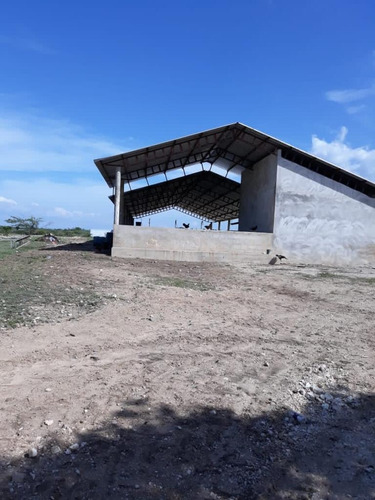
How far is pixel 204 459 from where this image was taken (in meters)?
3.02

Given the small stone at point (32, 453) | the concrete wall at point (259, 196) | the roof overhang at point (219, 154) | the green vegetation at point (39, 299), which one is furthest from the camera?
the concrete wall at point (259, 196)

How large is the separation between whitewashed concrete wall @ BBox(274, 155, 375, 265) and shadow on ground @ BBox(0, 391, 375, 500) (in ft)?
48.5

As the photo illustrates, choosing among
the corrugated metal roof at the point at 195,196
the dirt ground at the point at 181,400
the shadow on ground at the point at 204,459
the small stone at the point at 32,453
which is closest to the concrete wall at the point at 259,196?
the corrugated metal roof at the point at 195,196

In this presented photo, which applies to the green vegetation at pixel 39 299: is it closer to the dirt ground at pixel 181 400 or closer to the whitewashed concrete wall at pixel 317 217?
the dirt ground at pixel 181 400

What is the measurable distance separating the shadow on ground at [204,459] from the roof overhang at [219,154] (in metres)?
14.7

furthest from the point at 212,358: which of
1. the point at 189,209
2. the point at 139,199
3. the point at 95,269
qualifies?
the point at 189,209

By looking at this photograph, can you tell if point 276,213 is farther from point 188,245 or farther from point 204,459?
point 204,459

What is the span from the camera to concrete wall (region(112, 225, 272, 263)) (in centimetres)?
1684

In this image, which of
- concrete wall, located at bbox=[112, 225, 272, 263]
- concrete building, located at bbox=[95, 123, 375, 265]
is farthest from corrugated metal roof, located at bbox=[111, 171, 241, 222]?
concrete wall, located at bbox=[112, 225, 272, 263]

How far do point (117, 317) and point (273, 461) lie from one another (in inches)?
164

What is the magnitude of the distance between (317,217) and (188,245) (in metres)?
6.10

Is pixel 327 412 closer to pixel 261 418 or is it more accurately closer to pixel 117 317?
pixel 261 418

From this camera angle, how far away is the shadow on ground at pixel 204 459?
2660 millimetres

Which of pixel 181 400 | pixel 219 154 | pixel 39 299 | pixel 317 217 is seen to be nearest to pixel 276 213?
pixel 317 217
